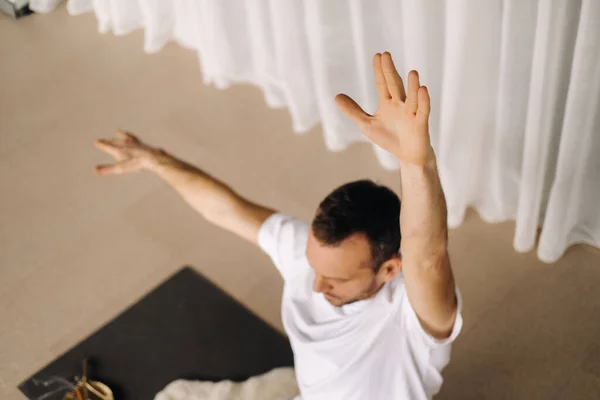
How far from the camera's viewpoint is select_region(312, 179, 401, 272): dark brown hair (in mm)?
988

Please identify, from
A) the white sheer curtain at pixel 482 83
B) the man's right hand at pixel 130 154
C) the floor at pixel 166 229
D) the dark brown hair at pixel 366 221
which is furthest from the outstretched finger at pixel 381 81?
the floor at pixel 166 229

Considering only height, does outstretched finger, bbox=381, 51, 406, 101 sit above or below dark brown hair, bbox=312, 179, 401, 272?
above

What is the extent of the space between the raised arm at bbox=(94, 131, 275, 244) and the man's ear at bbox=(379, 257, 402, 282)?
34 centimetres

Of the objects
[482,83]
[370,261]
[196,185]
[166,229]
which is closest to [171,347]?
[166,229]

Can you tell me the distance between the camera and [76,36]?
2.89 metres

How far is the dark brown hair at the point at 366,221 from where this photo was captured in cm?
99

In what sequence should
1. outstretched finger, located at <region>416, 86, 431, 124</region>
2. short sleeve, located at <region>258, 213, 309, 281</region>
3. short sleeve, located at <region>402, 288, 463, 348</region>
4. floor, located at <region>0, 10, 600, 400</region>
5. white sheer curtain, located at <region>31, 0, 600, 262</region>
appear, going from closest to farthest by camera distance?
1. outstretched finger, located at <region>416, 86, 431, 124</region>
2. short sleeve, located at <region>402, 288, 463, 348</region>
3. short sleeve, located at <region>258, 213, 309, 281</region>
4. white sheer curtain, located at <region>31, 0, 600, 262</region>
5. floor, located at <region>0, 10, 600, 400</region>

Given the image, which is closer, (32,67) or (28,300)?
(28,300)

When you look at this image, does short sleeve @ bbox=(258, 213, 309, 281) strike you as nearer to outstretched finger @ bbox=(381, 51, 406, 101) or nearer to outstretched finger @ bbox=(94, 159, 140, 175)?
outstretched finger @ bbox=(94, 159, 140, 175)

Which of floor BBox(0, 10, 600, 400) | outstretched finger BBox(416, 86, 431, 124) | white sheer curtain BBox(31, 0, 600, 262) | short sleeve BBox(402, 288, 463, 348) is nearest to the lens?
outstretched finger BBox(416, 86, 431, 124)


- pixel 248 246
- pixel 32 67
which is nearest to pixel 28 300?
pixel 248 246

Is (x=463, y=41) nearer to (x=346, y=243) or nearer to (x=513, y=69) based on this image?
(x=513, y=69)

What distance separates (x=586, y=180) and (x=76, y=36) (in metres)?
2.21

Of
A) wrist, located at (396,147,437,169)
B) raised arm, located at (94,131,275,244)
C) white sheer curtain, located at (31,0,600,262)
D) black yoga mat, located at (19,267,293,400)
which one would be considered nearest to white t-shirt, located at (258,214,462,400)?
raised arm, located at (94,131,275,244)
